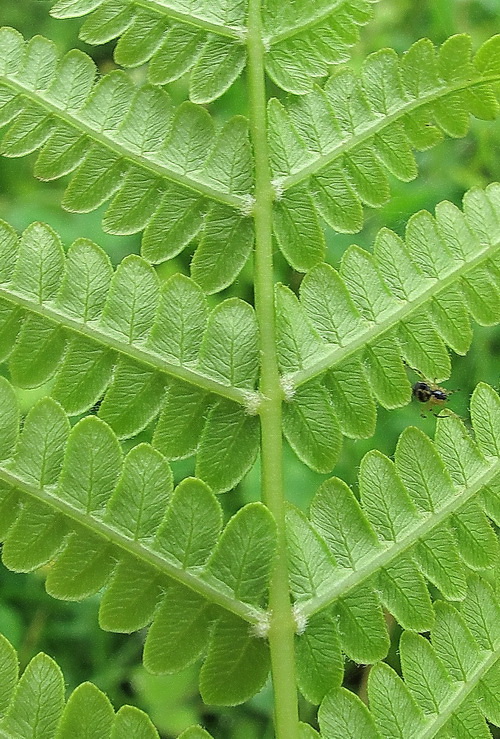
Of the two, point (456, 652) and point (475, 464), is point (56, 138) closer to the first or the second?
point (475, 464)

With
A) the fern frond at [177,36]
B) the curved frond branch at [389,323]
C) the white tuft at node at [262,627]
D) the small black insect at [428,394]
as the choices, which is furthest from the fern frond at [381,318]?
the small black insect at [428,394]

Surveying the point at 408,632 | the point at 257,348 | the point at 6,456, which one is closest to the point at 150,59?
the point at 257,348

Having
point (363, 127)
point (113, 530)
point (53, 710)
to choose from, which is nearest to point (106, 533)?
point (113, 530)

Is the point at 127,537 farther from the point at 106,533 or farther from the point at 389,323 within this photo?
the point at 389,323

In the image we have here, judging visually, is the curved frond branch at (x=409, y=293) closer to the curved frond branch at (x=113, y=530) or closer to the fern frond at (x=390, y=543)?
the fern frond at (x=390, y=543)

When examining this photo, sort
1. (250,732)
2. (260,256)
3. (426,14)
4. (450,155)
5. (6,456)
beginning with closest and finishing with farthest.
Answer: (6,456), (260,256), (250,732), (450,155), (426,14)

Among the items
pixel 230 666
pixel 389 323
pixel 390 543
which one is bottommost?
pixel 230 666
